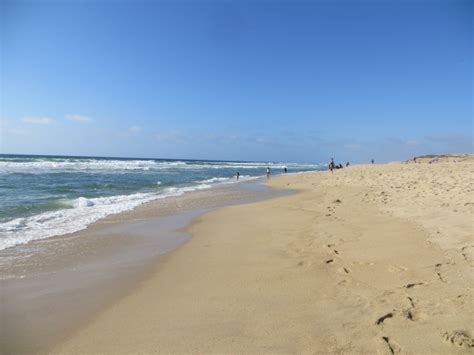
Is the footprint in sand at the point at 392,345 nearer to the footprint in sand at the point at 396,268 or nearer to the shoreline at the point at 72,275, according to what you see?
the footprint in sand at the point at 396,268

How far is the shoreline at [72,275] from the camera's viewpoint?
3.69m

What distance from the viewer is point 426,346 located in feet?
9.48

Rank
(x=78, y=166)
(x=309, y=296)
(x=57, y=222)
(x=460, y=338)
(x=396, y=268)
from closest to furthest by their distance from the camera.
Result: (x=460, y=338)
(x=309, y=296)
(x=396, y=268)
(x=57, y=222)
(x=78, y=166)

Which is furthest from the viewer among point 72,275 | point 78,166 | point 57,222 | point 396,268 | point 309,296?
point 78,166

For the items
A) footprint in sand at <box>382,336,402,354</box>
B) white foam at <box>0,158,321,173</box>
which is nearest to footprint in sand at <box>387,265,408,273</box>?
footprint in sand at <box>382,336,402,354</box>

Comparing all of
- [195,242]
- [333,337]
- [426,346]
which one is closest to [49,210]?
[195,242]

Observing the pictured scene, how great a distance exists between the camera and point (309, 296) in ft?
13.5

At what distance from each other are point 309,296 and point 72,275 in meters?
3.99

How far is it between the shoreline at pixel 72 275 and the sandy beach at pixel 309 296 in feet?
1.00

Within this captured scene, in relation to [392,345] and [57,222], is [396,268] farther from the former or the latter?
[57,222]

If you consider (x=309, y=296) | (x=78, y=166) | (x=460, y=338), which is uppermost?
(x=78, y=166)

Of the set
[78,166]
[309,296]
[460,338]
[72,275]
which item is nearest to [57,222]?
[72,275]

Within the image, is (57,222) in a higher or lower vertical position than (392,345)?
lower

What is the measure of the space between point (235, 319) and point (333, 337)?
1.08m
